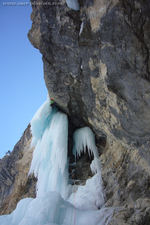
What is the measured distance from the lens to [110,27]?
11.2 ft

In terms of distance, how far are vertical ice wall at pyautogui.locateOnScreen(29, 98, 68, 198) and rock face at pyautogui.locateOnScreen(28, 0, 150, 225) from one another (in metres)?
1.44

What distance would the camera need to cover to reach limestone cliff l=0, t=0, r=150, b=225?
125 inches

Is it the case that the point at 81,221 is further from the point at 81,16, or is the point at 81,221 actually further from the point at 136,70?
the point at 81,16

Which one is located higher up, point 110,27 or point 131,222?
point 110,27

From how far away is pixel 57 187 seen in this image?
19.3 feet

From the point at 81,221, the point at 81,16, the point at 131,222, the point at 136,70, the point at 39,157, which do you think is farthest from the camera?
the point at 39,157

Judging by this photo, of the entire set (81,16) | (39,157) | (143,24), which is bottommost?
(39,157)

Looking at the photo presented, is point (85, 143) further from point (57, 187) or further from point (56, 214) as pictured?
point (56, 214)

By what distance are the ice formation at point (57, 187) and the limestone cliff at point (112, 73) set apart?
0.50m

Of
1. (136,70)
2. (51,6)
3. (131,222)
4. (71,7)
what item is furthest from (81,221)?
(51,6)

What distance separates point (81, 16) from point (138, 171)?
13.2 feet

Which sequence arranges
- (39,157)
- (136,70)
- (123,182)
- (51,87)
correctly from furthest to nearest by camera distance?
(39,157) → (51,87) → (123,182) → (136,70)

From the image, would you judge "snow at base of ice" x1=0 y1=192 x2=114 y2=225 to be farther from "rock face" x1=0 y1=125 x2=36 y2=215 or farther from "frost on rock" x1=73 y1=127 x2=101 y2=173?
"rock face" x1=0 y1=125 x2=36 y2=215

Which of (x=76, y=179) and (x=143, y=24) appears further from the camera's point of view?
(x=76, y=179)
